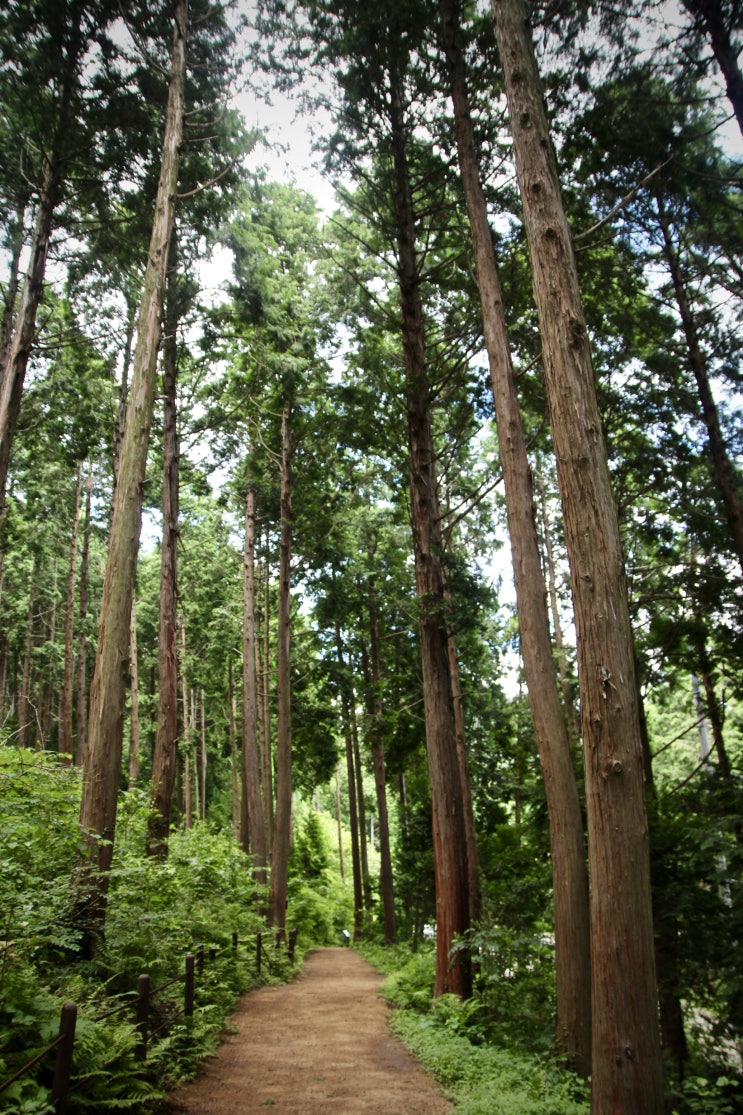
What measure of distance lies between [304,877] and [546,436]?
986 inches

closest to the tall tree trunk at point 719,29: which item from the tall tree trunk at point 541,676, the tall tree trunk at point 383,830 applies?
the tall tree trunk at point 541,676

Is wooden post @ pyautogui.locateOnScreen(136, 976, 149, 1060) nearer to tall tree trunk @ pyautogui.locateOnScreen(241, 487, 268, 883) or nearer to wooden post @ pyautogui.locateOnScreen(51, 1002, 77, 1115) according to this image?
wooden post @ pyautogui.locateOnScreen(51, 1002, 77, 1115)

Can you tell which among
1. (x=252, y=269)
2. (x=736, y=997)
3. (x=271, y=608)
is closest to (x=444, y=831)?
(x=736, y=997)

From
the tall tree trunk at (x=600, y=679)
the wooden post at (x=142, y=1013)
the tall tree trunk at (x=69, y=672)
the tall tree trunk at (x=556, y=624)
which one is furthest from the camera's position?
the tall tree trunk at (x=69, y=672)

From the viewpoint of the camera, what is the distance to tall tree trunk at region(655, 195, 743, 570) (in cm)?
1005

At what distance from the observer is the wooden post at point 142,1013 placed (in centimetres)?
487

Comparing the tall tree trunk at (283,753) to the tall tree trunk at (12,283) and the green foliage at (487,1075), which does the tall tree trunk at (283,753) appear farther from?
the green foliage at (487,1075)

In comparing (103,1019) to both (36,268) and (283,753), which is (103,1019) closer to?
(36,268)

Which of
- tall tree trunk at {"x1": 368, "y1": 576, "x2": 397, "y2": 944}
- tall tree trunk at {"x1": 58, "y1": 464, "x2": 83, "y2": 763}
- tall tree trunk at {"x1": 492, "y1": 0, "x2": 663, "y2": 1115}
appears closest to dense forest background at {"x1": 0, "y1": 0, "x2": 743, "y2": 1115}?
tall tree trunk at {"x1": 492, "y1": 0, "x2": 663, "y2": 1115}

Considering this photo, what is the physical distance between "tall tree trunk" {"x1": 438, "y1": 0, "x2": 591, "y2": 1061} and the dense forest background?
3cm

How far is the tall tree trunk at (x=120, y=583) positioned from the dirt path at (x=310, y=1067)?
1727 millimetres

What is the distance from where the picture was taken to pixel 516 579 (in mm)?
6824

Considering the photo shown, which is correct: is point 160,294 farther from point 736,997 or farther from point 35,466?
point 35,466

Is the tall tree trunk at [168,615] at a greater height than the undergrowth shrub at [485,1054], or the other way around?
the tall tree trunk at [168,615]
